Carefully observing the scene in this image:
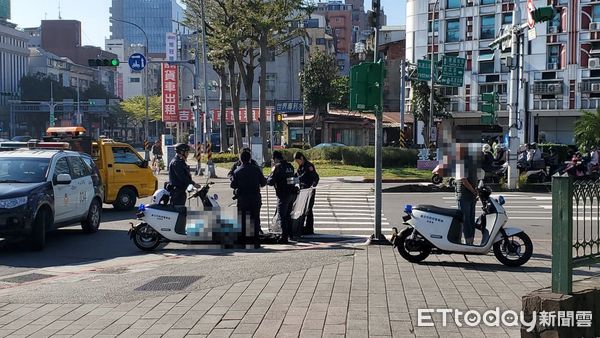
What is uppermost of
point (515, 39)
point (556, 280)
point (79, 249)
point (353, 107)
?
point (515, 39)

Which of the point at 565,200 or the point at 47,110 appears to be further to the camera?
the point at 47,110

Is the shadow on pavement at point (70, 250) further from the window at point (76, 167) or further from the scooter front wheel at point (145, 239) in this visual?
the window at point (76, 167)

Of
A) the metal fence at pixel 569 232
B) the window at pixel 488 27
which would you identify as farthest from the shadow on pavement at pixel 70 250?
the window at pixel 488 27

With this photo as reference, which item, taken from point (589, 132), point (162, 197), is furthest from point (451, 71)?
point (162, 197)

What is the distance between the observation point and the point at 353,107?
11.7 meters

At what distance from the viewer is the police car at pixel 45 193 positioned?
11.6 meters

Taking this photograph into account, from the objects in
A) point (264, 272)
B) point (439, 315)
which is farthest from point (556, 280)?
point (264, 272)

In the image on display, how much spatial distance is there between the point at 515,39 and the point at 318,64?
3739 cm

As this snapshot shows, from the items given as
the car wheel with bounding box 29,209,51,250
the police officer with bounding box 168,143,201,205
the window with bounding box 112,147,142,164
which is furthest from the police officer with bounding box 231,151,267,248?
the window with bounding box 112,147,142,164

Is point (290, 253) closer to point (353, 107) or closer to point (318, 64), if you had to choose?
point (353, 107)

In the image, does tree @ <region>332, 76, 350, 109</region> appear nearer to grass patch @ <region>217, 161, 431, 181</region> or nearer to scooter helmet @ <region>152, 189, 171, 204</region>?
grass patch @ <region>217, 161, 431, 181</region>

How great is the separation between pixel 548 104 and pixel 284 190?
4766 centimetres

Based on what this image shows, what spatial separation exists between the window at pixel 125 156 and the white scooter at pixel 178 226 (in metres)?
7.44

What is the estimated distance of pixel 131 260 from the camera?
450 inches
